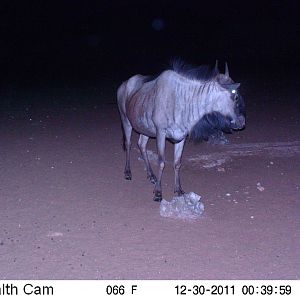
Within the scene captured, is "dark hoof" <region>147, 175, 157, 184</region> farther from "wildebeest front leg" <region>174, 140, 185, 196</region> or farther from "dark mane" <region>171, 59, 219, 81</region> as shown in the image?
"dark mane" <region>171, 59, 219, 81</region>

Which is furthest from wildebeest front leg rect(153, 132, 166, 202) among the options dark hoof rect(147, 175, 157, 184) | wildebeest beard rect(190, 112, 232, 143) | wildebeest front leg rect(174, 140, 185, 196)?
dark hoof rect(147, 175, 157, 184)

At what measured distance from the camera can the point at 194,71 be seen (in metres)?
7.16

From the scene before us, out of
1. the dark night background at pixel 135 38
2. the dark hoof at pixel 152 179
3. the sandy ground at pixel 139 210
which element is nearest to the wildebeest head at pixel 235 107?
the sandy ground at pixel 139 210

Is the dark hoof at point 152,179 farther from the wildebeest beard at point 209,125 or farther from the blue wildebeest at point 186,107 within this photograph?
the wildebeest beard at point 209,125

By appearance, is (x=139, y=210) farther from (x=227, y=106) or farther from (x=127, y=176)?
(x=227, y=106)

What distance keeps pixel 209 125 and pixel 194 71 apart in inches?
33.3

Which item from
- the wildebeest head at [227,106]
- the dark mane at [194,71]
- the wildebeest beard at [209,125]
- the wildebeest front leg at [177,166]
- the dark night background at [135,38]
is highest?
the dark mane at [194,71]

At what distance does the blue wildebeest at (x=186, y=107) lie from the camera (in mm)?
6715

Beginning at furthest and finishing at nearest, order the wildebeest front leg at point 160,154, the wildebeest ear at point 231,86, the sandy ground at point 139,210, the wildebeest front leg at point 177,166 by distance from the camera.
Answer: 1. the wildebeest front leg at point 177,166
2. the wildebeest front leg at point 160,154
3. the wildebeest ear at point 231,86
4. the sandy ground at point 139,210

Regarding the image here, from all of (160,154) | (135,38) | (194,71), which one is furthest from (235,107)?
(135,38)

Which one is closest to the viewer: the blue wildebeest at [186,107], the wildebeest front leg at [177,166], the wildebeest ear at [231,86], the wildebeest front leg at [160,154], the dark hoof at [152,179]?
the wildebeest ear at [231,86]

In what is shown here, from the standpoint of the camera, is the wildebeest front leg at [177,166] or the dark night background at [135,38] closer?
the wildebeest front leg at [177,166]

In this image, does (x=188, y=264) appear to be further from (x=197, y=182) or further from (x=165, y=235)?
(x=197, y=182)

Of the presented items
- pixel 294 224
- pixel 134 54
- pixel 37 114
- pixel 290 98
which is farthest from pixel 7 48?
pixel 294 224
